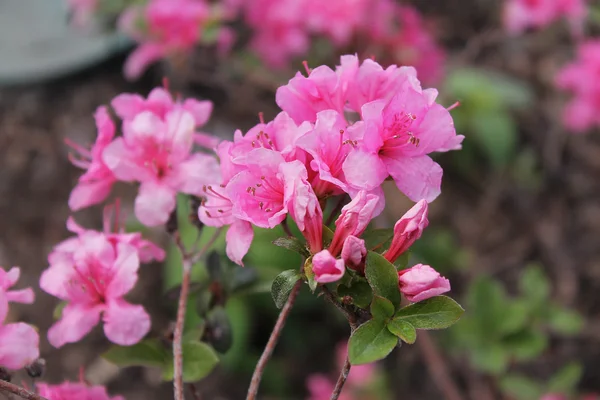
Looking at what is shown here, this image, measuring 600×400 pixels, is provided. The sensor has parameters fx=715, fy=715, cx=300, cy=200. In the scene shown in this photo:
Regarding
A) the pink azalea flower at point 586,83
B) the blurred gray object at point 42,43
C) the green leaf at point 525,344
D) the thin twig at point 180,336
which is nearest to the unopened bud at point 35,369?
the thin twig at point 180,336

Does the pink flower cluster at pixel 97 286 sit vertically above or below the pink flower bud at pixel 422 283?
below

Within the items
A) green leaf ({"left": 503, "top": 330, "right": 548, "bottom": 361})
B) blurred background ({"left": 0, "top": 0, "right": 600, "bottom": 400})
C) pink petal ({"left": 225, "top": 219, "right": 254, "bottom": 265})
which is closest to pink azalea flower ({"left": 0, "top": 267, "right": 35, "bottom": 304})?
pink petal ({"left": 225, "top": 219, "right": 254, "bottom": 265})

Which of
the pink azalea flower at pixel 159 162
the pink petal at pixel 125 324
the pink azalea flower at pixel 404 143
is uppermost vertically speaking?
the pink azalea flower at pixel 404 143

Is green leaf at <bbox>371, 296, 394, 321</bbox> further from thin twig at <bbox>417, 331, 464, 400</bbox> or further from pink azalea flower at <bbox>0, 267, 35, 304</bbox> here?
thin twig at <bbox>417, 331, 464, 400</bbox>

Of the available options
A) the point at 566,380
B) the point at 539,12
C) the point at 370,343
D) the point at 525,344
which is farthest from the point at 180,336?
the point at 539,12

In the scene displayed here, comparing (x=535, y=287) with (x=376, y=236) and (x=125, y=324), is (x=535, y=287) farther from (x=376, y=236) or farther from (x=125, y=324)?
(x=125, y=324)

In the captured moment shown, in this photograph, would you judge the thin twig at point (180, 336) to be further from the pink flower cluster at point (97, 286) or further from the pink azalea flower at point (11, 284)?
the pink azalea flower at point (11, 284)
